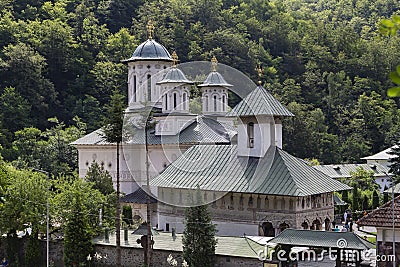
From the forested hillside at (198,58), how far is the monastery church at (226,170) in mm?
17302

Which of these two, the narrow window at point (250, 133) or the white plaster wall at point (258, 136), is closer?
the white plaster wall at point (258, 136)

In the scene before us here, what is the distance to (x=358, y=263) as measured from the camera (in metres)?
19.1

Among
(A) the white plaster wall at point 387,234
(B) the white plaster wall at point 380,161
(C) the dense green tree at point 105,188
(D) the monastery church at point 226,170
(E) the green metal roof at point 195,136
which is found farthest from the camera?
(B) the white plaster wall at point 380,161

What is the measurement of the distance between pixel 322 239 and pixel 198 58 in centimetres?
5359

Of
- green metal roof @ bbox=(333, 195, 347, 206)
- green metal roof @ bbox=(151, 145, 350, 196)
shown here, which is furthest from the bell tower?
green metal roof @ bbox=(333, 195, 347, 206)

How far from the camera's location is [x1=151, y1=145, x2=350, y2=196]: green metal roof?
27859 mm

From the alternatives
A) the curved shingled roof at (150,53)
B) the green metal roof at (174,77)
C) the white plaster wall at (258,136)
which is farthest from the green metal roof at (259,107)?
the curved shingled roof at (150,53)

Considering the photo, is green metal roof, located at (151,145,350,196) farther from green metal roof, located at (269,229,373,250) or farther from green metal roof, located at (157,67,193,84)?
green metal roof, located at (157,67,193,84)

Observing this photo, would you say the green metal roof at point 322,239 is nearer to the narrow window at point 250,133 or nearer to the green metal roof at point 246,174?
the green metal roof at point 246,174

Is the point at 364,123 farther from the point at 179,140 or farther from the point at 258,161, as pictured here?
the point at 258,161

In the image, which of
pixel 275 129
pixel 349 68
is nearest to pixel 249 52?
pixel 349 68

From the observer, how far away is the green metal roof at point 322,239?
1966 centimetres

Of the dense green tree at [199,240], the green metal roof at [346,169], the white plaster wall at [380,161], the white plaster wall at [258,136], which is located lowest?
the dense green tree at [199,240]

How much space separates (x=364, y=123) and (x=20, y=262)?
164 feet
